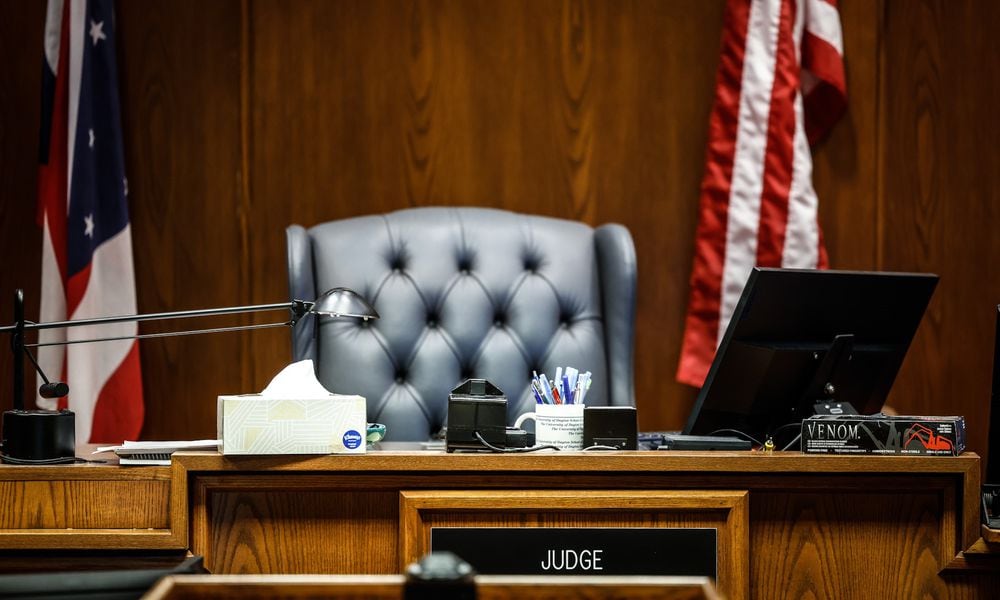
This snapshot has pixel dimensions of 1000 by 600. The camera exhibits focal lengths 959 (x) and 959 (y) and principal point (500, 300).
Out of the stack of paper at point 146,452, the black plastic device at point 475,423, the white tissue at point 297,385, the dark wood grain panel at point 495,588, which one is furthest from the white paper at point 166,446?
the dark wood grain panel at point 495,588

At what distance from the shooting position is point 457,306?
7.16 feet

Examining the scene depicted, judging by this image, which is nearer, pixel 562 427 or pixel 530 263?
pixel 562 427

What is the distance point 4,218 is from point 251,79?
29.8 inches

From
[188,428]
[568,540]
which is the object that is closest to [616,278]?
[568,540]

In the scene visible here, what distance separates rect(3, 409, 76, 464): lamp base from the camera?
138 centimetres

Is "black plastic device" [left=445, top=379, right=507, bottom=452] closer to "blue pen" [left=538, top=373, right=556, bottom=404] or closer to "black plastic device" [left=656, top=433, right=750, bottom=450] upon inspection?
"blue pen" [left=538, top=373, right=556, bottom=404]

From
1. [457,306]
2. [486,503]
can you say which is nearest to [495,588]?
[486,503]

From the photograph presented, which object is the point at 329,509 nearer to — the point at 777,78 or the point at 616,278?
the point at 616,278

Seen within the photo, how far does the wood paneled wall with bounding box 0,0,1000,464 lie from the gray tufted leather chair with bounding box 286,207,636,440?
1.16 ft

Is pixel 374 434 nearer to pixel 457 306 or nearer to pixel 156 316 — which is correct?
pixel 156 316

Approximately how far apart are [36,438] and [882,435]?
1226 millimetres

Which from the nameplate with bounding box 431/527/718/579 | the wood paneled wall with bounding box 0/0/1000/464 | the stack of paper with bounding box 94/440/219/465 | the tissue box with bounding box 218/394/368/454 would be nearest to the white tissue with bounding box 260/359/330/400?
the tissue box with bounding box 218/394/368/454

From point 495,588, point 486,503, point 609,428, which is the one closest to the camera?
point 495,588

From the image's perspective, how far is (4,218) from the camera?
2.56m
